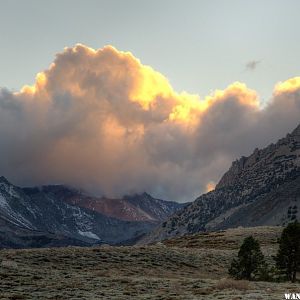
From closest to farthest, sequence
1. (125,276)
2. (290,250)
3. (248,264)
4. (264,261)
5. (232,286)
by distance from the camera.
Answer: (232,286) < (125,276) < (248,264) < (264,261) < (290,250)

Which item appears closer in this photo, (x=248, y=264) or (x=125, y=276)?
(x=125, y=276)

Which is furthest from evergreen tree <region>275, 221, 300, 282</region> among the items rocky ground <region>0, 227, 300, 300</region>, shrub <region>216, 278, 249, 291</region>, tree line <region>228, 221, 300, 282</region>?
shrub <region>216, 278, 249, 291</region>

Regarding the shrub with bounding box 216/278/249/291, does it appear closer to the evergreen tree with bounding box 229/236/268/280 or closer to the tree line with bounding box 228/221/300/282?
the tree line with bounding box 228/221/300/282

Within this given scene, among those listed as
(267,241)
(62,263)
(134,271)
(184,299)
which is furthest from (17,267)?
(267,241)

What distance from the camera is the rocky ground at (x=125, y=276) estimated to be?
31.2 m

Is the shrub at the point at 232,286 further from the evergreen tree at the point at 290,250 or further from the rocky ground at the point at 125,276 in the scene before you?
the evergreen tree at the point at 290,250

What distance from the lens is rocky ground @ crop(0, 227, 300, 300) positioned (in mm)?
31188

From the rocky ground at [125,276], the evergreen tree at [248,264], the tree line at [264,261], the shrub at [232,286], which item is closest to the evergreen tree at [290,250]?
the tree line at [264,261]

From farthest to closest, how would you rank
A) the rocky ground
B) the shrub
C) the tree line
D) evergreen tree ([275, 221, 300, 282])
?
evergreen tree ([275, 221, 300, 282]) < the tree line < the shrub < the rocky ground

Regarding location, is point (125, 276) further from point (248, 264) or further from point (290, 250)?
point (290, 250)

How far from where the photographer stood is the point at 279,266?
56.6 m

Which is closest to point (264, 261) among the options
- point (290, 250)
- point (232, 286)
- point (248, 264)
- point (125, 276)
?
point (290, 250)

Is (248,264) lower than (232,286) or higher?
higher

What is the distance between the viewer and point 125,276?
4394 centimetres
